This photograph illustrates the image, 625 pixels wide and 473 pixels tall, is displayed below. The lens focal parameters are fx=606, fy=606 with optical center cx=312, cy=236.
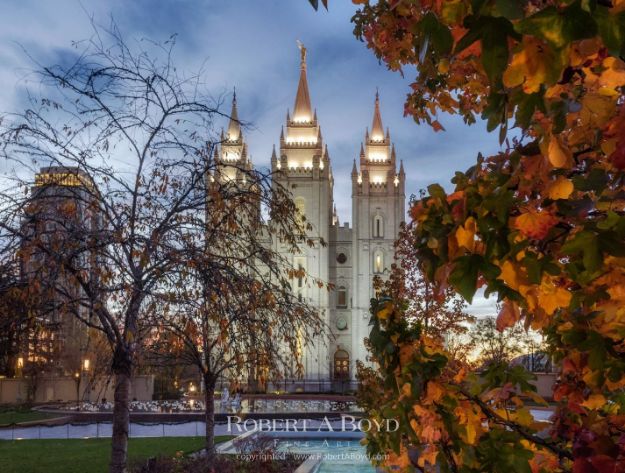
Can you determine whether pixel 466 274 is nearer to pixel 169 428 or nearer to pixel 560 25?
pixel 560 25

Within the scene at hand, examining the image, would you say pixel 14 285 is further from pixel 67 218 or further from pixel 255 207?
pixel 255 207

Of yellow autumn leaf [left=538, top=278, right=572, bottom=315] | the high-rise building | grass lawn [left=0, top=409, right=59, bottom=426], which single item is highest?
the high-rise building

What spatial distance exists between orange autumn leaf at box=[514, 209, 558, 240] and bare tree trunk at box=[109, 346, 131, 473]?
23.1ft

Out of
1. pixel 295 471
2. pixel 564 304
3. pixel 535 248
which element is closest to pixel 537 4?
pixel 535 248

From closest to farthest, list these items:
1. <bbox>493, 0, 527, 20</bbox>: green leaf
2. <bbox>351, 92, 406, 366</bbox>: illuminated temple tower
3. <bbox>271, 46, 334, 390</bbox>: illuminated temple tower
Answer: <bbox>493, 0, 527, 20</bbox>: green leaf → <bbox>271, 46, 334, 390</bbox>: illuminated temple tower → <bbox>351, 92, 406, 366</bbox>: illuminated temple tower

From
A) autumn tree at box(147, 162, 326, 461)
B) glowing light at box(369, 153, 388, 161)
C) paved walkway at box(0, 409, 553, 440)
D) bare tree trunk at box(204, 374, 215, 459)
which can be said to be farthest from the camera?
glowing light at box(369, 153, 388, 161)

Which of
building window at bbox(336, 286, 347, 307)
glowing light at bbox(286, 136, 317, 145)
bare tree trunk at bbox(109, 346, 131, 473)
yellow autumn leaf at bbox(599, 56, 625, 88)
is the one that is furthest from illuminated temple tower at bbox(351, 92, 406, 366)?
yellow autumn leaf at bbox(599, 56, 625, 88)

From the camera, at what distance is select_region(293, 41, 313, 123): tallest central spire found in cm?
6072

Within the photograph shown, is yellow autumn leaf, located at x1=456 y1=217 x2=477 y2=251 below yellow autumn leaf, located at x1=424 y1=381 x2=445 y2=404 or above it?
above

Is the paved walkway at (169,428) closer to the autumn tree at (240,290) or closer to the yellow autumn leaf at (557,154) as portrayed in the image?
the autumn tree at (240,290)

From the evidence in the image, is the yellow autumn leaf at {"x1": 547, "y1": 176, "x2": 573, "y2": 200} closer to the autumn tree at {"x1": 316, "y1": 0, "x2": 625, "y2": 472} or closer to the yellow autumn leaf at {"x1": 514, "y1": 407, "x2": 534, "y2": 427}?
the autumn tree at {"x1": 316, "y1": 0, "x2": 625, "y2": 472}

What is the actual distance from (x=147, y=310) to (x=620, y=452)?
22.8 ft

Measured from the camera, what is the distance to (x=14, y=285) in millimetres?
6871

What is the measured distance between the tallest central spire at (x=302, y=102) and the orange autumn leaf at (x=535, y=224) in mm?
60137
